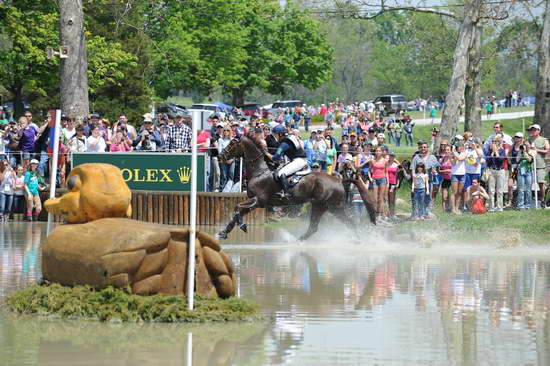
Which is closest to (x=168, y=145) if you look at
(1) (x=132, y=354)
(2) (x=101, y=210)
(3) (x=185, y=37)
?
(2) (x=101, y=210)

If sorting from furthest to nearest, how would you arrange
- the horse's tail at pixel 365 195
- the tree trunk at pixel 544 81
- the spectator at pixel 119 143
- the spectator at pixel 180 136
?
the tree trunk at pixel 544 81 < the spectator at pixel 180 136 < the spectator at pixel 119 143 < the horse's tail at pixel 365 195

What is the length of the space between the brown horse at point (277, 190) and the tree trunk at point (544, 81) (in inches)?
747

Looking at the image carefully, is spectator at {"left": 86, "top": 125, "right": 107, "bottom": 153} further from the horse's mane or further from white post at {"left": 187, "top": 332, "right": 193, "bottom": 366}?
white post at {"left": 187, "top": 332, "right": 193, "bottom": 366}

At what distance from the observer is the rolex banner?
26688 mm

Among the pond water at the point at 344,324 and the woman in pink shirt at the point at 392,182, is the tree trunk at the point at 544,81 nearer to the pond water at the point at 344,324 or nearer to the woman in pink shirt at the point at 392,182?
the woman in pink shirt at the point at 392,182

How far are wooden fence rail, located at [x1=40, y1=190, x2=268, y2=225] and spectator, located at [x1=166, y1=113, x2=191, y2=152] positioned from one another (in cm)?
159

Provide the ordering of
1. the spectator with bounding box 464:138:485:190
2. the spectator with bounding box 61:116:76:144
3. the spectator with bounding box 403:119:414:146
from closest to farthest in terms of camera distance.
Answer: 1. the spectator with bounding box 464:138:485:190
2. the spectator with bounding box 61:116:76:144
3. the spectator with bounding box 403:119:414:146

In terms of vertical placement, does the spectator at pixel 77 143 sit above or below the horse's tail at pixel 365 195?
above

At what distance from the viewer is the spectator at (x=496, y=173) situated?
26.3 meters

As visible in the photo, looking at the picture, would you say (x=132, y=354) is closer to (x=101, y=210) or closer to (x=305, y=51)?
(x=101, y=210)

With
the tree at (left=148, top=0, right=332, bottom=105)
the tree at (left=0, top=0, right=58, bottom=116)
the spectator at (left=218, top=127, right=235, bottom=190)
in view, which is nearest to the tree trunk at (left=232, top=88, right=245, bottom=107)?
the tree at (left=148, top=0, right=332, bottom=105)

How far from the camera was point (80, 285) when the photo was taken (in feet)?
38.9

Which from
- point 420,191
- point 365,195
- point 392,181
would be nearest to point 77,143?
point 392,181

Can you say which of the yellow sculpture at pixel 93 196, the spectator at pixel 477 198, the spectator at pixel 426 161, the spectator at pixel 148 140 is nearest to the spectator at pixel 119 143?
the spectator at pixel 148 140
